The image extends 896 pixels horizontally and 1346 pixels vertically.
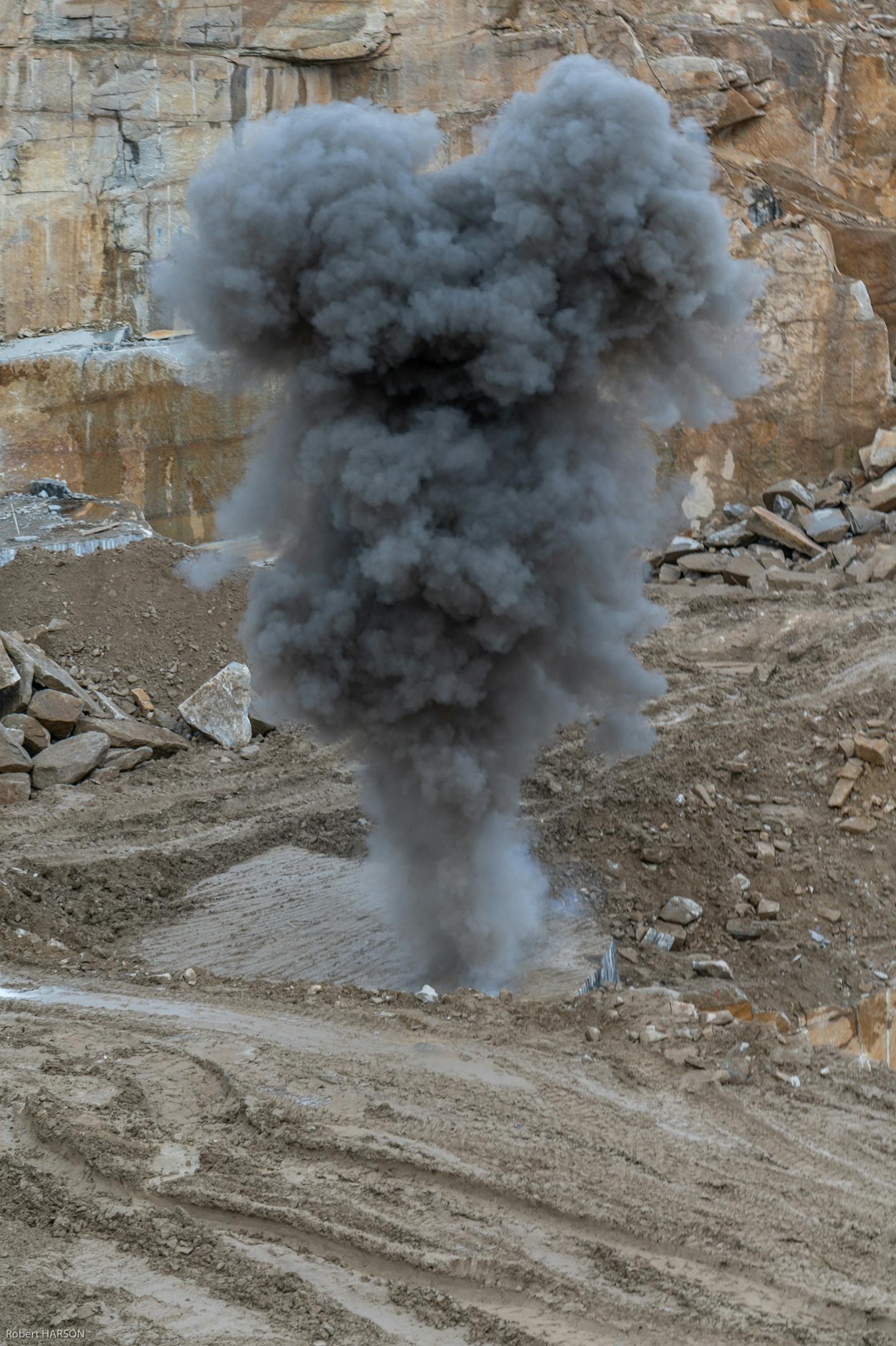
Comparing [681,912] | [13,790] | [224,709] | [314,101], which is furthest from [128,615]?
[314,101]

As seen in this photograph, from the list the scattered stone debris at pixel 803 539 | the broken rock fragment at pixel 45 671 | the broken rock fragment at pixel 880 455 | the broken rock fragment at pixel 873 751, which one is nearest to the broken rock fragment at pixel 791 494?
the scattered stone debris at pixel 803 539

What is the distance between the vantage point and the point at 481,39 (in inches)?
894

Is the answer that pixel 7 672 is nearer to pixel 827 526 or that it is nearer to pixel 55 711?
pixel 55 711

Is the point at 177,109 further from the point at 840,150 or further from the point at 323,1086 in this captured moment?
the point at 323,1086

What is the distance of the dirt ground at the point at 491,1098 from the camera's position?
5.35 meters

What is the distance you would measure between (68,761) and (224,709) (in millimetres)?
Result: 2143

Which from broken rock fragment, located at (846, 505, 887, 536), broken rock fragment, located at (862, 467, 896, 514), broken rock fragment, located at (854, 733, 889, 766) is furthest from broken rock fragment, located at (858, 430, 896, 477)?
broken rock fragment, located at (854, 733, 889, 766)

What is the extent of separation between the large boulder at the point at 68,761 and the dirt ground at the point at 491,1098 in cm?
76

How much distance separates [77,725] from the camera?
15.2m

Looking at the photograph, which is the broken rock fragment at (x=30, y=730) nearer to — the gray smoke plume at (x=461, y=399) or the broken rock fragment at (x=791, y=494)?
the gray smoke plume at (x=461, y=399)

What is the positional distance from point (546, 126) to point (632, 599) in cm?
321

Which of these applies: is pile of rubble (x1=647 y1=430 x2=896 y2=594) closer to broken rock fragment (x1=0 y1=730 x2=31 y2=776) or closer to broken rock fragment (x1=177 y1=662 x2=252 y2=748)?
broken rock fragment (x1=177 y1=662 x2=252 y2=748)

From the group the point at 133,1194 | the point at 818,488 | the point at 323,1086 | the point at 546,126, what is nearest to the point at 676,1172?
the point at 323,1086

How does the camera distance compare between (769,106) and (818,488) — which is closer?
(818,488)
